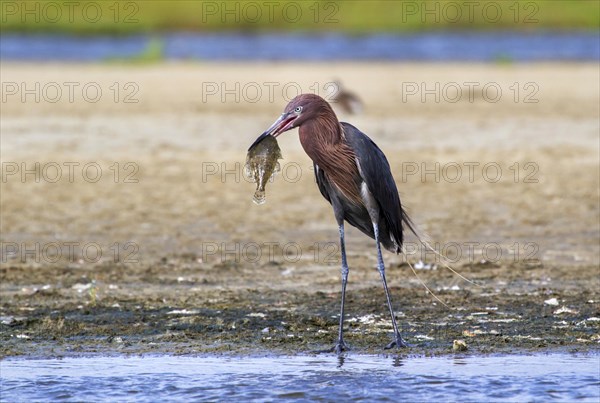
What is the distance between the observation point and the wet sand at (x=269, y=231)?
7.23 meters

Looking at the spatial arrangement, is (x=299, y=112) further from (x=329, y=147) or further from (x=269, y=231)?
(x=269, y=231)

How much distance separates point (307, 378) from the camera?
20.5 feet

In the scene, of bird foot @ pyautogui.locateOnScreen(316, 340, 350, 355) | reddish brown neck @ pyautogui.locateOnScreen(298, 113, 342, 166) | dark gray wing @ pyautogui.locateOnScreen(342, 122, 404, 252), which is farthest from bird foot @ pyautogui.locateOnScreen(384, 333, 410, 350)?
reddish brown neck @ pyautogui.locateOnScreen(298, 113, 342, 166)

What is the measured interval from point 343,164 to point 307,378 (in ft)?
4.25

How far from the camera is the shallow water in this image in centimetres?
604

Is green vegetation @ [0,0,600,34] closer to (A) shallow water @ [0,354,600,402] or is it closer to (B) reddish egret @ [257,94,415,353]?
(B) reddish egret @ [257,94,415,353]

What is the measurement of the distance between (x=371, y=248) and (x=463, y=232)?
3.18 ft

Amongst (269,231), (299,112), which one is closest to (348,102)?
(269,231)

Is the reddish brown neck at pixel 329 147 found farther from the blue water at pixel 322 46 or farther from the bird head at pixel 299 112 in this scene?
the blue water at pixel 322 46

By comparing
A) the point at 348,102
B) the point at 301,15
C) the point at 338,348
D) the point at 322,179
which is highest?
the point at 301,15

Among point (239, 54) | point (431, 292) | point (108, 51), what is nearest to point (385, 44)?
point (239, 54)

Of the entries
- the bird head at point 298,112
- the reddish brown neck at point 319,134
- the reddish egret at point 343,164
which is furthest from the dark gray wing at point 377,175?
the bird head at point 298,112

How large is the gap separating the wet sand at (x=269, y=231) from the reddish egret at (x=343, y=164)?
78 centimetres

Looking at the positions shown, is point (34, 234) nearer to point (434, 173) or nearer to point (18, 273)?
point (18, 273)
